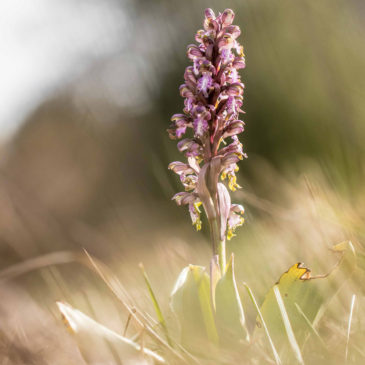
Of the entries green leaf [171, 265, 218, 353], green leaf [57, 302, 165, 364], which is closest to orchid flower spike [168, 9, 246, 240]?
green leaf [171, 265, 218, 353]

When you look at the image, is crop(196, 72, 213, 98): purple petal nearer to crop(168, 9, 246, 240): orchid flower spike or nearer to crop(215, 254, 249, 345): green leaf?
crop(168, 9, 246, 240): orchid flower spike

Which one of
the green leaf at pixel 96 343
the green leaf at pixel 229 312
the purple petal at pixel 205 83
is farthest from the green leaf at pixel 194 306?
the purple petal at pixel 205 83

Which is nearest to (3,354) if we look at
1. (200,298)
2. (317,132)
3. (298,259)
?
(200,298)

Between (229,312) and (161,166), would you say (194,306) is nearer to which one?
(229,312)

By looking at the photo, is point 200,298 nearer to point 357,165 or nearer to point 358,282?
point 358,282

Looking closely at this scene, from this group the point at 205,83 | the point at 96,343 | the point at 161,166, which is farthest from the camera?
the point at 161,166

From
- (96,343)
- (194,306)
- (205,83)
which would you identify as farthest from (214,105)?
(96,343)
